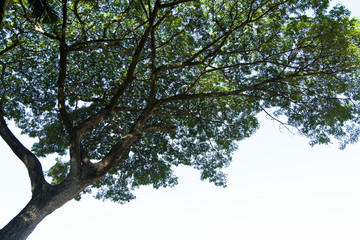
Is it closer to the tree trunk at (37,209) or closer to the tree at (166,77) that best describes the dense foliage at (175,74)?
the tree at (166,77)

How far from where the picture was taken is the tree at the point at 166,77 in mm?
7957

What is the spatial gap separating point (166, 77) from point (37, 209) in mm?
6277

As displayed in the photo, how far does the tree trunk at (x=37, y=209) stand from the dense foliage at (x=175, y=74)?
1.40 m

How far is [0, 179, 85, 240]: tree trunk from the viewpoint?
5.23m

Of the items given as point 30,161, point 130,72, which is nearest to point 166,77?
point 130,72

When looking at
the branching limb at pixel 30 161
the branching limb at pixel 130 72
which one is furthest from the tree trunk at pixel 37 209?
the branching limb at pixel 130 72

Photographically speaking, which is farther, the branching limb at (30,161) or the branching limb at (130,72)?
the branching limb at (130,72)

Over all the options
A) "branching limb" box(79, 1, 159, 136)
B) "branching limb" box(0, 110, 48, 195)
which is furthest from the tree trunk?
"branching limb" box(79, 1, 159, 136)

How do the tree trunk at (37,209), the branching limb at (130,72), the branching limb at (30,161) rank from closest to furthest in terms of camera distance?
the tree trunk at (37,209)
the branching limb at (30,161)
the branching limb at (130,72)

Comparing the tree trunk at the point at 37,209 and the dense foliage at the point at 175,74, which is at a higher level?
the dense foliage at the point at 175,74

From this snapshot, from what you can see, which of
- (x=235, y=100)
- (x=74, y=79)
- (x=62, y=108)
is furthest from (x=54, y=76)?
(x=235, y=100)

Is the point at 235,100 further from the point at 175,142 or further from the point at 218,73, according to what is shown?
the point at 175,142

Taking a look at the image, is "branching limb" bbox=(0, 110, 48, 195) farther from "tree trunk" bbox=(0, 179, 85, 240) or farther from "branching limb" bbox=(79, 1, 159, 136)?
"branching limb" bbox=(79, 1, 159, 136)

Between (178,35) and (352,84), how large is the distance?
19.1 feet
